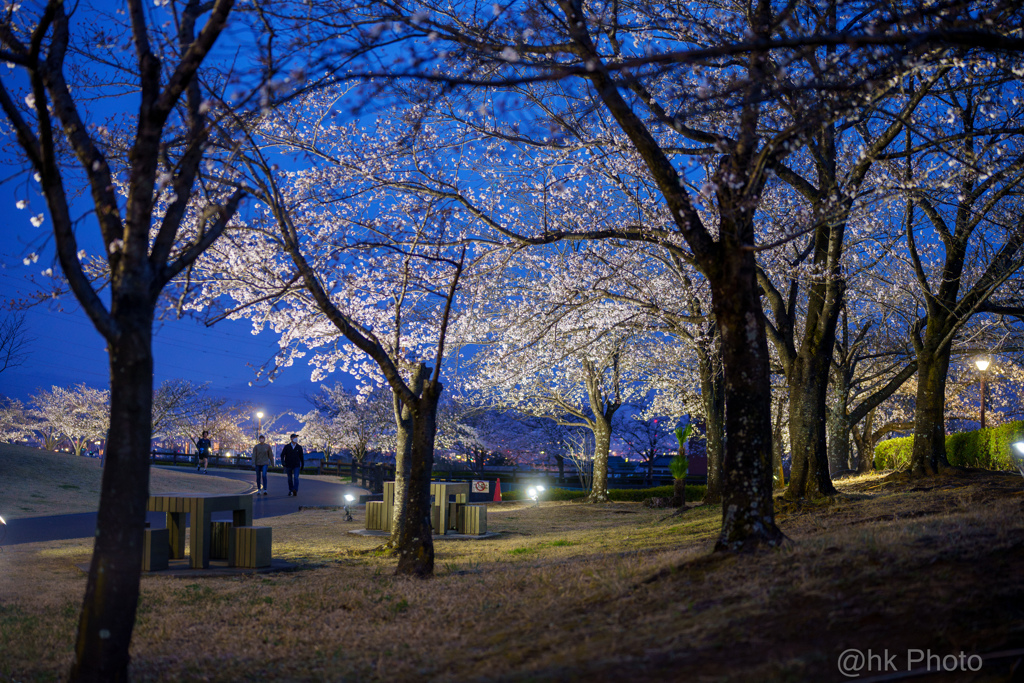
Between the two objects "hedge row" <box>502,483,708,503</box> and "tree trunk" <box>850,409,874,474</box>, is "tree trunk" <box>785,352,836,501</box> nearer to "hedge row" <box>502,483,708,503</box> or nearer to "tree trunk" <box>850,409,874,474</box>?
"hedge row" <box>502,483,708,503</box>

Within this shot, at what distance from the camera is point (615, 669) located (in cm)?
379

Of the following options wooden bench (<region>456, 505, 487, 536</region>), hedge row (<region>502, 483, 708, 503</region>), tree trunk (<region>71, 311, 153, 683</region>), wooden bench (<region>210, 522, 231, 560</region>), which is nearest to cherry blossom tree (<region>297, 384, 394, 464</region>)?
hedge row (<region>502, 483, 708, 503</region>)

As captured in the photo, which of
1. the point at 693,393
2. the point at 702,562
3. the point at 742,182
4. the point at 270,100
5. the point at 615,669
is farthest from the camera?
the point at 693,393

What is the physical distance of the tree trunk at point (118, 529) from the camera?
4363mm

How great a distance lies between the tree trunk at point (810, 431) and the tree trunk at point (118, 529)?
1073 cm

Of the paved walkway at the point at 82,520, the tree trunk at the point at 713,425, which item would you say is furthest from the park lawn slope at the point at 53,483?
the tree trunk at the point at 713,425

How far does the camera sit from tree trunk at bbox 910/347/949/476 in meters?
13.2

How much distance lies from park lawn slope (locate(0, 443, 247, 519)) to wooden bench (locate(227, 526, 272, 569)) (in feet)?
23.8

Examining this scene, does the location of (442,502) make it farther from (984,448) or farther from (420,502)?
(984,448)

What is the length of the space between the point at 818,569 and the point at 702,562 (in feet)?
3.85

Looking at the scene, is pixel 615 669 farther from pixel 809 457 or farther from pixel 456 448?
pixel 456 448

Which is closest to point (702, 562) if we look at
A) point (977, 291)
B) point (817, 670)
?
point (817, 670)

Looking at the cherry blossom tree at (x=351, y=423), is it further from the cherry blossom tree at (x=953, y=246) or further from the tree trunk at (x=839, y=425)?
the cherry blossom tree at (x=953, y=246)

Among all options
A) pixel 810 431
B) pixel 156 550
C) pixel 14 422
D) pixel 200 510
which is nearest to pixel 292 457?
pixel 156 550
